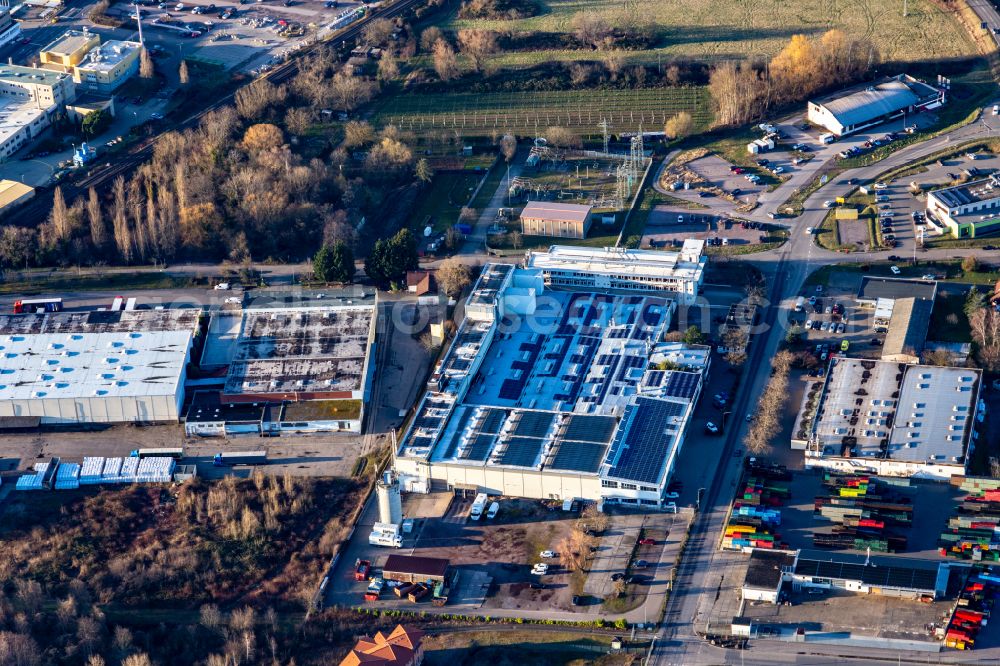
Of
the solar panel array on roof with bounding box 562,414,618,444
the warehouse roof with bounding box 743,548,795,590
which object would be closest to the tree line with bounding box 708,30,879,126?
the solar panel array on roof with bounding box 562,414,618,444

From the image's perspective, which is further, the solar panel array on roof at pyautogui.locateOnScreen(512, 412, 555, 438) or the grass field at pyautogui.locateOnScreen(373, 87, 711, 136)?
the grass field at pyautogui.locateOnScreen(373, 87, 711, 136)

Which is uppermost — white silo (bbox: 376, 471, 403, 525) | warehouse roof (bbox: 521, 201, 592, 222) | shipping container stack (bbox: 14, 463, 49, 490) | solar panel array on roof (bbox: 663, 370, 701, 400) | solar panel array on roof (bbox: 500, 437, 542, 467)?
warehouse roof (bbox: 521, 201, 592, 222)

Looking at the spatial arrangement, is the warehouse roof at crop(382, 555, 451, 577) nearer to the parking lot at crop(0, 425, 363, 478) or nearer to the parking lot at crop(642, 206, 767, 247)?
the parking lot at crop(0, 425, 363, 478)

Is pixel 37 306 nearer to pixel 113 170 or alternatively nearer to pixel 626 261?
Answer: pixel 113 170

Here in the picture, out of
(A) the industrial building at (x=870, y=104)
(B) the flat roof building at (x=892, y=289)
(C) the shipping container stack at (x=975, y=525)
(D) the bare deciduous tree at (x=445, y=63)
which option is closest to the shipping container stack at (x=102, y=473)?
(C) the shipping container stack at (x=975, y=525)

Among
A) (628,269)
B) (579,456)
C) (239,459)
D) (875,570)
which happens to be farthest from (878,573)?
(239,459)

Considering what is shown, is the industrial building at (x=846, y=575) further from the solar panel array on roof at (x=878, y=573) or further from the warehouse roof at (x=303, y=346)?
the warehouse roof at (x=303, y=346)
